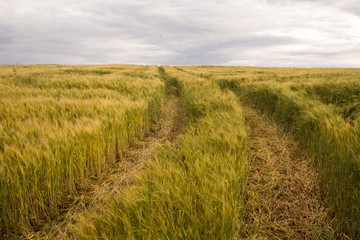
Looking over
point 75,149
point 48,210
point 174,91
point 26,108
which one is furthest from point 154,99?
point 174,91

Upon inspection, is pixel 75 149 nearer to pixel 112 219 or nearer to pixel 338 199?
pixel 112 219

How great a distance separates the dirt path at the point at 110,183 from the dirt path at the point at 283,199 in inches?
40.5

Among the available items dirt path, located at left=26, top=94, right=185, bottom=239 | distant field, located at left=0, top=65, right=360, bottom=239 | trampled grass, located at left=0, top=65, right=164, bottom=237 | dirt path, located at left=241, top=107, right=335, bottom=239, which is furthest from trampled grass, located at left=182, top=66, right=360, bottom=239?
trampled grass, located at left=0, top=65, right=164, bottom=237

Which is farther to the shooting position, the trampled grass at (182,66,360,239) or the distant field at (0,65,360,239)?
the trampled grass at (182,66,360,239)

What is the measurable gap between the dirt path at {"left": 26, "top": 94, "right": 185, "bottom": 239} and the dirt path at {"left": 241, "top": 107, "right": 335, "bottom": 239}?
1029mm

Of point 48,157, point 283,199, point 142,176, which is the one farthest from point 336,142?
point 48,157

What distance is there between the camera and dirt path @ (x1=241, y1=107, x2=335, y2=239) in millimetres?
1294

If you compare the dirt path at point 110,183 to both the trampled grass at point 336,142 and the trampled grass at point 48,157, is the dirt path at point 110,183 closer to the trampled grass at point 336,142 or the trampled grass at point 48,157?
the trampled grass at point 48,157

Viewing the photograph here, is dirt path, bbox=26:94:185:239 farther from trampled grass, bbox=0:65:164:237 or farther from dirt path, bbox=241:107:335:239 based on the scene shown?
dirt path, bbox=241:107:335:239

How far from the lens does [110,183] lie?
1.95m

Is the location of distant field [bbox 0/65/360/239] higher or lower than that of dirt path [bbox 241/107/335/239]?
higher

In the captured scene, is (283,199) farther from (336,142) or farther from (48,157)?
(48,157)

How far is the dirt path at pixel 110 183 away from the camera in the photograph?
4.39 feet

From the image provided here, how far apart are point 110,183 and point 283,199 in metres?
1.73
